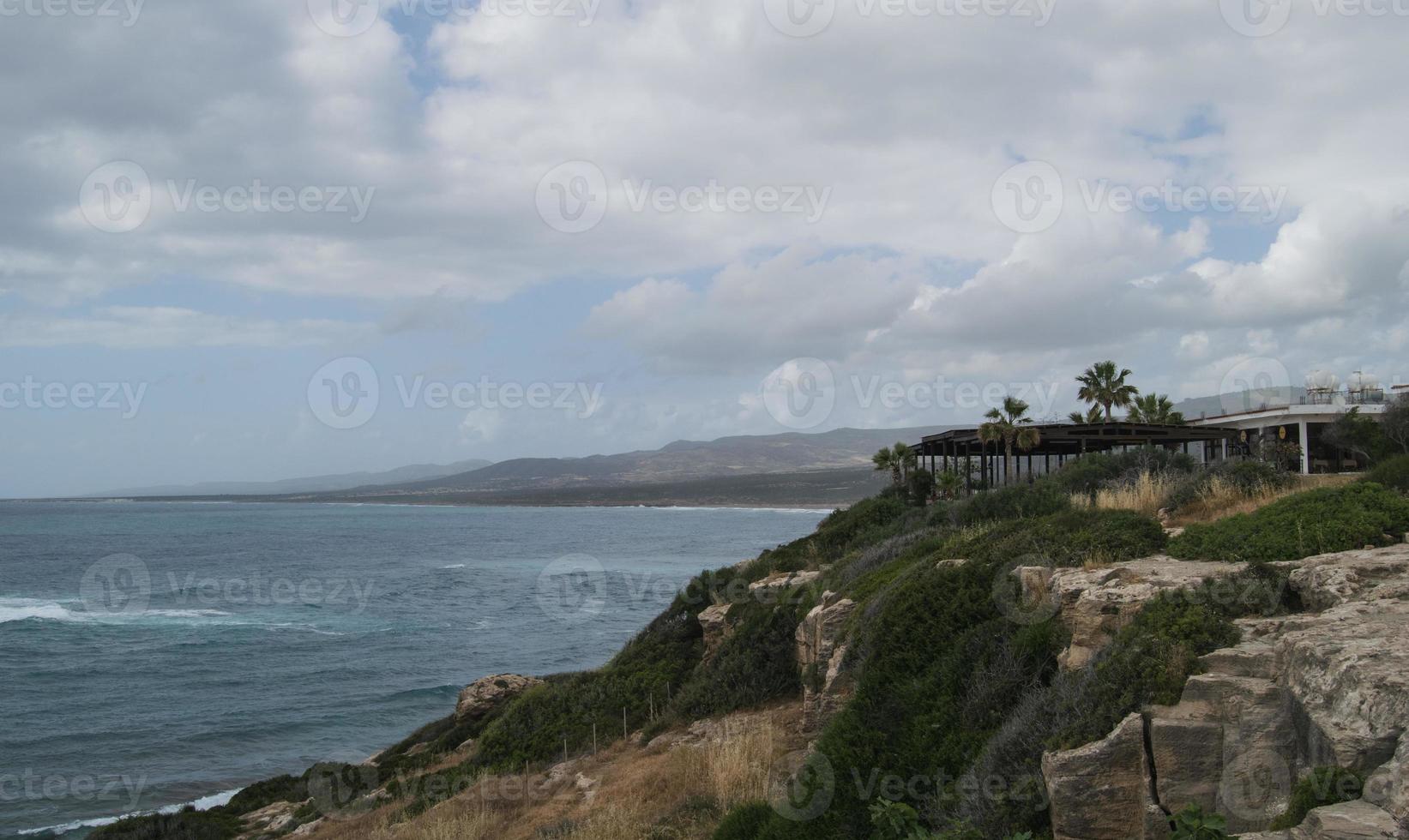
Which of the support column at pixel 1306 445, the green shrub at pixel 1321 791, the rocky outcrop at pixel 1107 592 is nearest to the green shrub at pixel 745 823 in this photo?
the rocky outcrop at pixel 1107 592

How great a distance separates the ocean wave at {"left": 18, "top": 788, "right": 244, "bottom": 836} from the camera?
19.4 metres

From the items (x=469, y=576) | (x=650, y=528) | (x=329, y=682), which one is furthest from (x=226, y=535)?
(x=329, y=682)

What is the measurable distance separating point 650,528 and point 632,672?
105753mm

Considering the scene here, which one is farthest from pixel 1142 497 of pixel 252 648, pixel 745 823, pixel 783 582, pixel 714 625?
pixel 252 648

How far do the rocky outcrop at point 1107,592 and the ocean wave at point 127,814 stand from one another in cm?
1882

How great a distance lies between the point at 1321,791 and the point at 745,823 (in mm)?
5790

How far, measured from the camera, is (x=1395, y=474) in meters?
12.1

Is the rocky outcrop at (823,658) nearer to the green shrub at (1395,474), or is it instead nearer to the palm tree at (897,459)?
the green shrub at (1395,474)

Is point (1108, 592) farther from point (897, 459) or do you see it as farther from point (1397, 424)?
point (897, 459)

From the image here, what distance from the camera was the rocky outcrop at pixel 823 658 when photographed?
11391 millimetres

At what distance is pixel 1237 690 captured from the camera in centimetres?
607

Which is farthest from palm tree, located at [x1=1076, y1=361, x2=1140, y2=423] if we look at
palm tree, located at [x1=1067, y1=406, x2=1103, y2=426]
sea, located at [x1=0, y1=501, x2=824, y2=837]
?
sea, located at [x1=0, y1=501, x2=824, y2=837]

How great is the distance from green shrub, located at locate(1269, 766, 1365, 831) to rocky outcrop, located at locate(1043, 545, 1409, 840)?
0.32ft

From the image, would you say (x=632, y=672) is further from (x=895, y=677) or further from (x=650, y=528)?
(x=650, y=528)
